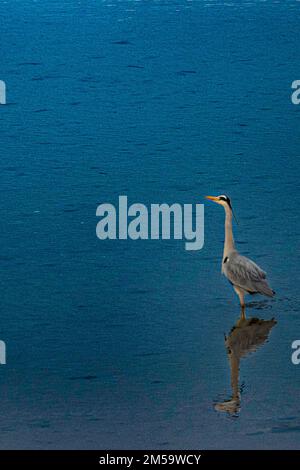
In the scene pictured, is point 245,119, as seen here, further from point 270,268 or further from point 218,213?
point 270,268

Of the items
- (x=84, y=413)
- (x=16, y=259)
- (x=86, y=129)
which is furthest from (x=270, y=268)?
(x=86, y=129)

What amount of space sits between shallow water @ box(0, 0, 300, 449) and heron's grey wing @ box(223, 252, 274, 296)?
0.72 ft

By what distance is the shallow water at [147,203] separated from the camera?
9.87 metres

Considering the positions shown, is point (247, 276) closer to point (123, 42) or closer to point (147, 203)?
point (147, 203)

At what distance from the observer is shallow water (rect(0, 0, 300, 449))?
987 cm

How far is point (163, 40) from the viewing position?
22.1 metres

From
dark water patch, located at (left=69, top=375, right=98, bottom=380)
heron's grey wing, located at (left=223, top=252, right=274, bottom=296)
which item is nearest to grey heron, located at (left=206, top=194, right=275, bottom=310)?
heron's grey wing, located at (left=223, top=252, right=274, bottom=296)

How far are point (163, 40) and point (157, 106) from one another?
150 inches

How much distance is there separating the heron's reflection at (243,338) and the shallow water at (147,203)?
0.04 metres

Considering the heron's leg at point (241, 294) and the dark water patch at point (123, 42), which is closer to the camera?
the heron's leg at point (241, 294)

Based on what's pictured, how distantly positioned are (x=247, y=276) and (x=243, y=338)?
2.60 ft

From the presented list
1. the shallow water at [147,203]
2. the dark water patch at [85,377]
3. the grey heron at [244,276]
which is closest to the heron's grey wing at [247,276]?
the grey heron at [244,276]

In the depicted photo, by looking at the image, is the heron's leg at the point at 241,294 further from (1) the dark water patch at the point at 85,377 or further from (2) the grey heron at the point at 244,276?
(1) the dark water patch at the point at 85,377

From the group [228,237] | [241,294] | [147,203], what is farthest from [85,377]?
[147,203]
